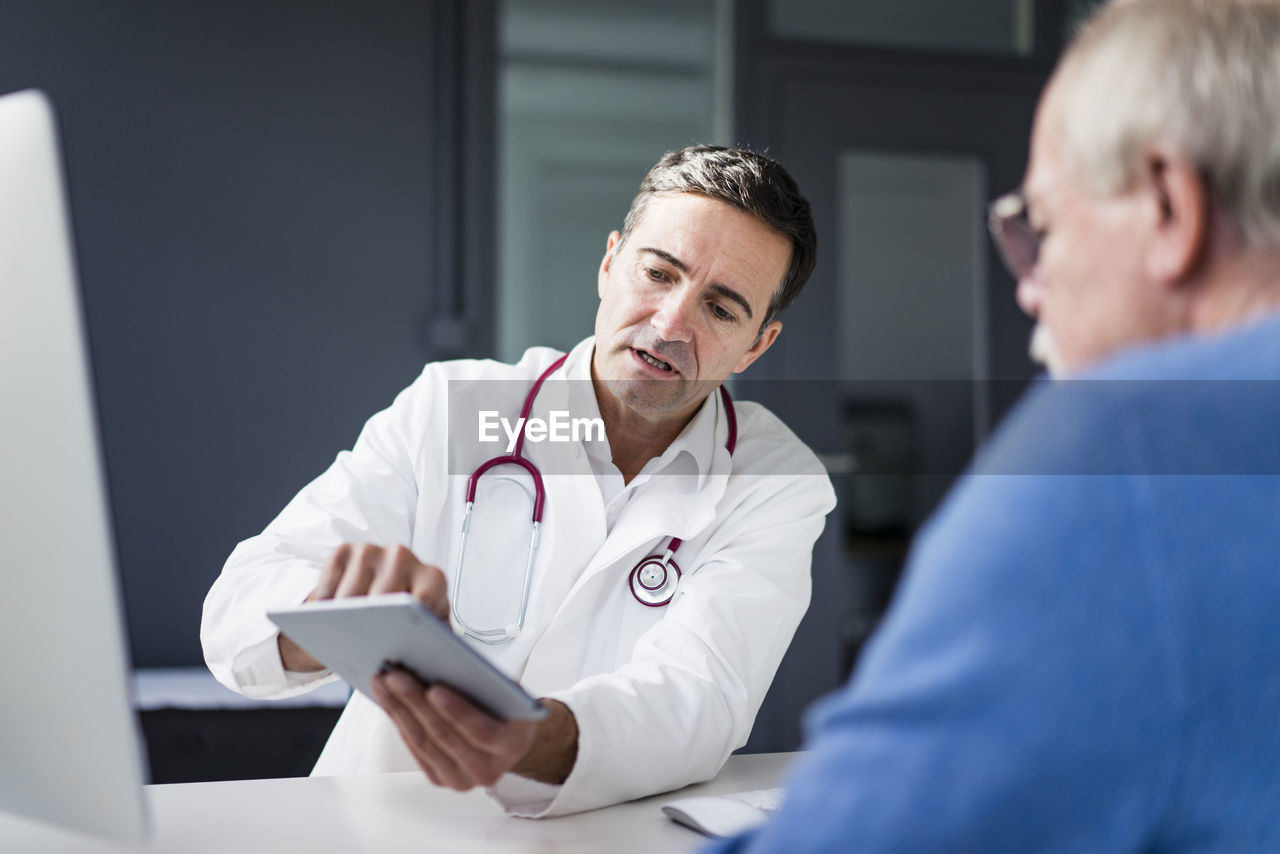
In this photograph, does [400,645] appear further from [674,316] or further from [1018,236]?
[674,316]

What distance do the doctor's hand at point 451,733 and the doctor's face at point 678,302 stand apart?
0.65 m

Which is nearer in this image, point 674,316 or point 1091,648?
point 1091,648

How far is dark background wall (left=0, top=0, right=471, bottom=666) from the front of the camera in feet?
8.97

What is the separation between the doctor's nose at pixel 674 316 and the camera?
148 cm

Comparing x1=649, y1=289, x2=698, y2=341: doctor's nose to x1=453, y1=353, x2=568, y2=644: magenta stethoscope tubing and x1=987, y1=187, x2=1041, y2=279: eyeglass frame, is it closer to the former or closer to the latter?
x1=453, y1=353, x2=568, y2=644: magenta stethoscope tubing

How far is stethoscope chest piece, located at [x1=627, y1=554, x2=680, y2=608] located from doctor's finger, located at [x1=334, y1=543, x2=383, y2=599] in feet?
1.77

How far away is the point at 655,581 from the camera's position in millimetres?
1385

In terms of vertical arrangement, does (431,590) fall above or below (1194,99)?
below

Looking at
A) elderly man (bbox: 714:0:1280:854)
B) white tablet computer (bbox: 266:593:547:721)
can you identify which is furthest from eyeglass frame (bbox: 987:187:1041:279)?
white tablet computer (bbox: 266:593:547:721)

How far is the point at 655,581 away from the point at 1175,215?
0.91m

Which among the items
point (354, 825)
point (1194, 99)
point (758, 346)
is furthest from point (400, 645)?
point (758, 346)

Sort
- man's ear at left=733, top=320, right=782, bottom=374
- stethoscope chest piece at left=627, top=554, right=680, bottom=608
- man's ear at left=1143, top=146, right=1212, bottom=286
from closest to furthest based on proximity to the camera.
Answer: man's ear at left=1143, top=146, right=1212, bottom=286, stethoscope chest piece at left=627, top=554, right=680, bottom=608, man's ear at left=733, top=320, right=782, bottom=374

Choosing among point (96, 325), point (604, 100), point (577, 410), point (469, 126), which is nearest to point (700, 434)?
point (577, 410)

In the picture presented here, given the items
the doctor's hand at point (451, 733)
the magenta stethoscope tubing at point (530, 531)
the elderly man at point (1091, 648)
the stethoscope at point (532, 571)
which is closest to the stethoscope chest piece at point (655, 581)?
the stethoscope at point (532, 571)
